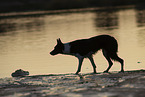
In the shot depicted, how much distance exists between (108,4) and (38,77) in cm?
9038

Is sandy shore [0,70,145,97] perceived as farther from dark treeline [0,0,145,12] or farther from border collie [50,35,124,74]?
dark treeline [0,0,145,12]

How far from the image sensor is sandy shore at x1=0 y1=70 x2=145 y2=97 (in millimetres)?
8611

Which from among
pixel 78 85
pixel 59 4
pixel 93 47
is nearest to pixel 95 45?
pixel 93 47

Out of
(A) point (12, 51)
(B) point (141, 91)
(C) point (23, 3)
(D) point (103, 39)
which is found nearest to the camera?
(B) point (141, 91)

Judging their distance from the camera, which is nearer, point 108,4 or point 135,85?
point 135,85

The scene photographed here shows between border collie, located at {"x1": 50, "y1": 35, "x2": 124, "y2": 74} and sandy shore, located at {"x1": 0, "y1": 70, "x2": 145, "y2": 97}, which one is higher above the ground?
border collie, located at {"x1": 50, "y1": 35, "x2": 124, "y2": 74}

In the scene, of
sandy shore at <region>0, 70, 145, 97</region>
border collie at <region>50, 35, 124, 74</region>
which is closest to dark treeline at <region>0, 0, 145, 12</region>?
border collie at <region>50, 35, 124, 74</region>

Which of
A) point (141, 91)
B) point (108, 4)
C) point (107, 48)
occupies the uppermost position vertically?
point (108, 4)

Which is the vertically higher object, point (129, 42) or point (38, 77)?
point (129, 42)

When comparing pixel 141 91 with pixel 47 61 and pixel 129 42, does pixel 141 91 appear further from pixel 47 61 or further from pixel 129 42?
pixel 129 42

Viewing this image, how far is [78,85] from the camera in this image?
978 centimetres

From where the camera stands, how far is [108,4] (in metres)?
101

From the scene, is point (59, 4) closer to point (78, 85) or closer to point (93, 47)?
point (93, 47)

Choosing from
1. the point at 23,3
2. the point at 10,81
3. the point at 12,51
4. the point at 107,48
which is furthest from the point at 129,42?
the point at 23,3
